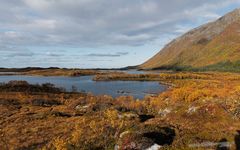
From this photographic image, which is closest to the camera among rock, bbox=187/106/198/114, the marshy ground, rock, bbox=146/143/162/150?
rock, bbox=146/143/162/150

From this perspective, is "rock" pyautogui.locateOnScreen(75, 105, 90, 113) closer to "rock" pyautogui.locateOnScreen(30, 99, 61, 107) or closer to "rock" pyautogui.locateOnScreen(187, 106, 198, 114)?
"rock" pyautogui.locateOnScreen(30, 99, 61, 107)

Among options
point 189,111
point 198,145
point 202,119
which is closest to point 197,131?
point 198,145

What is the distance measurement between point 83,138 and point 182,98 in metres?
48.8

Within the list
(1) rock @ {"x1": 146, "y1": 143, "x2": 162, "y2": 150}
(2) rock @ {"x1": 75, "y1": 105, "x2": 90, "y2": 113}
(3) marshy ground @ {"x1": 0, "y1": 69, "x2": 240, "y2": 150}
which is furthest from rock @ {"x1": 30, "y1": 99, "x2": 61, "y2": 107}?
(1) rock @ {"x1": 146, "y1": 143, "x2": 162, "y2": 150}

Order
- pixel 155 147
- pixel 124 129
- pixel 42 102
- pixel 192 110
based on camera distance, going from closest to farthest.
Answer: pixel 155 147, pixel 124 129, pixel 192 110, pixel 42 102

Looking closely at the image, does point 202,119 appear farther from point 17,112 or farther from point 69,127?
point 17,112

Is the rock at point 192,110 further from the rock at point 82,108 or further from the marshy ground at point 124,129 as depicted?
the rock at point 82,108

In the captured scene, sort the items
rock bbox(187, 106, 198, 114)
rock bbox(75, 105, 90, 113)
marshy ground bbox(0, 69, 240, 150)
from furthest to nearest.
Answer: rock bbox(75, 105, 90, 113)
rock bbox(187, 106, 198, 114)
marshy ground bbox(0, 69, 240, 150)

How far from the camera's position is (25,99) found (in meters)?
83.8

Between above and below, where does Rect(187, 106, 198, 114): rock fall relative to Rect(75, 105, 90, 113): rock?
above

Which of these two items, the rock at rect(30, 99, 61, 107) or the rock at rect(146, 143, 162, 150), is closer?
the rock at rect(146, 143, 162, 150)

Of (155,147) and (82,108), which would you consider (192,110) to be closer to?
(155,147)

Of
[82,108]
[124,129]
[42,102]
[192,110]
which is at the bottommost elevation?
[82,108]

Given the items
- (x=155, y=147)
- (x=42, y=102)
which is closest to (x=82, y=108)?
(x=42, y=102)
